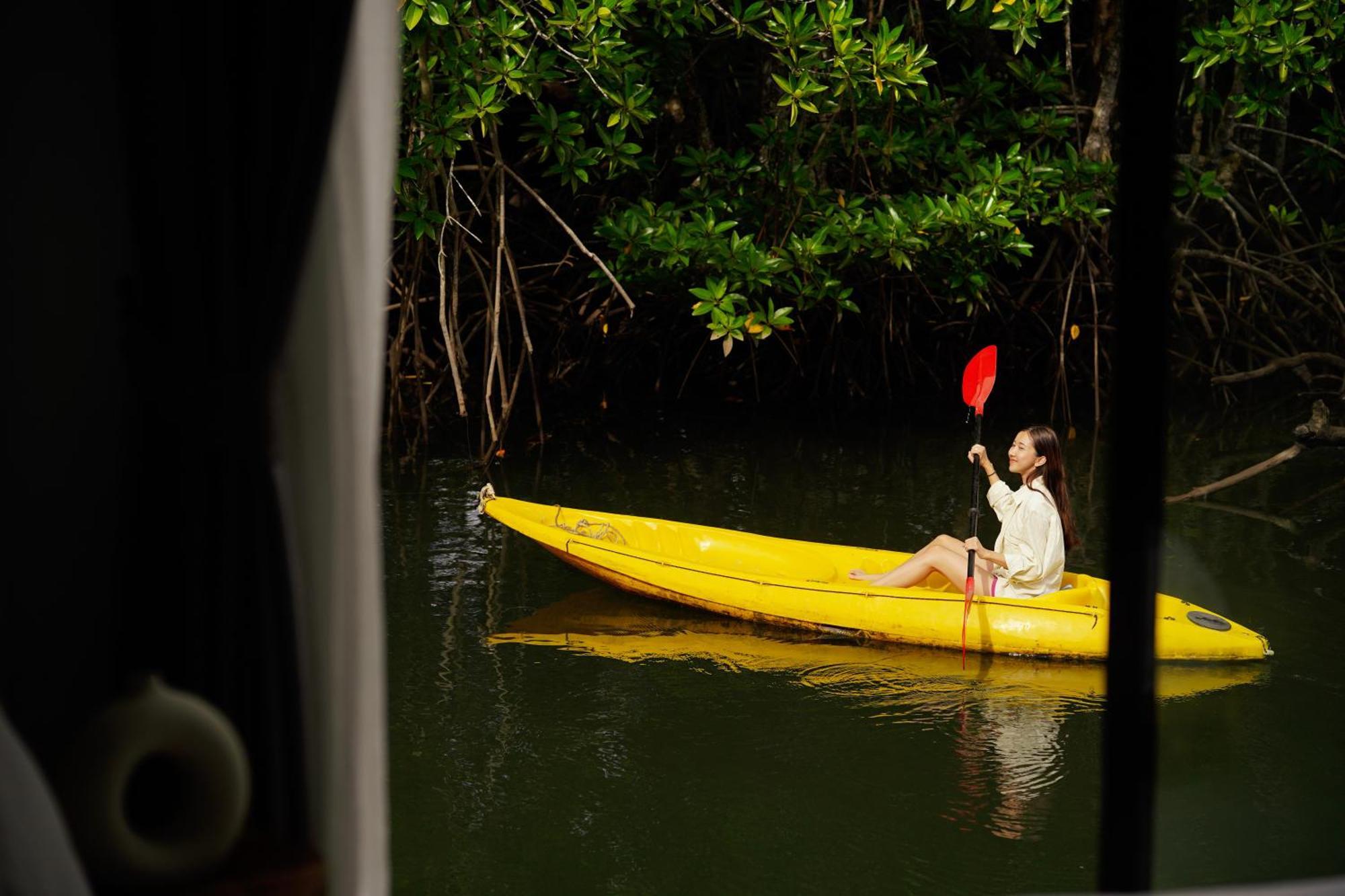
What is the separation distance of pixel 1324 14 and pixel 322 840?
228 inches

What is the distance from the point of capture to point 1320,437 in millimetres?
4680

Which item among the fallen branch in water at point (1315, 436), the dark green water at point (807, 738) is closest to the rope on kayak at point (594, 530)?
the dark green water at point (807, 738)

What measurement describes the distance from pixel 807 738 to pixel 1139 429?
2.54m

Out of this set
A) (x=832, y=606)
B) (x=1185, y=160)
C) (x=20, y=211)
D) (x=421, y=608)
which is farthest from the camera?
(x=1185, y=160)

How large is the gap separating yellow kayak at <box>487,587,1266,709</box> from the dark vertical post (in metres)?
2.66

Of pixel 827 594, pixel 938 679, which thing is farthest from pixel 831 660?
pixel 938 679

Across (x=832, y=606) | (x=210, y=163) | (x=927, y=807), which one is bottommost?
(x=927, y=807)

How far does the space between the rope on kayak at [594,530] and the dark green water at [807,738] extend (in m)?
0.17

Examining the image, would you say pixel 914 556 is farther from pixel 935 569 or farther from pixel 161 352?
pixel 161 352

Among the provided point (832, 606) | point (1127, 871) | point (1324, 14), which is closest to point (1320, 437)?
point (832, 606)

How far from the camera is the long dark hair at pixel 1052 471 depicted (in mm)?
4031

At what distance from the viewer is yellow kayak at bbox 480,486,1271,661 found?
160 inches

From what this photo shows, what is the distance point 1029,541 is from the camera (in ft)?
13.4

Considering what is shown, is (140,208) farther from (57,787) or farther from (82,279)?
(57,787)
